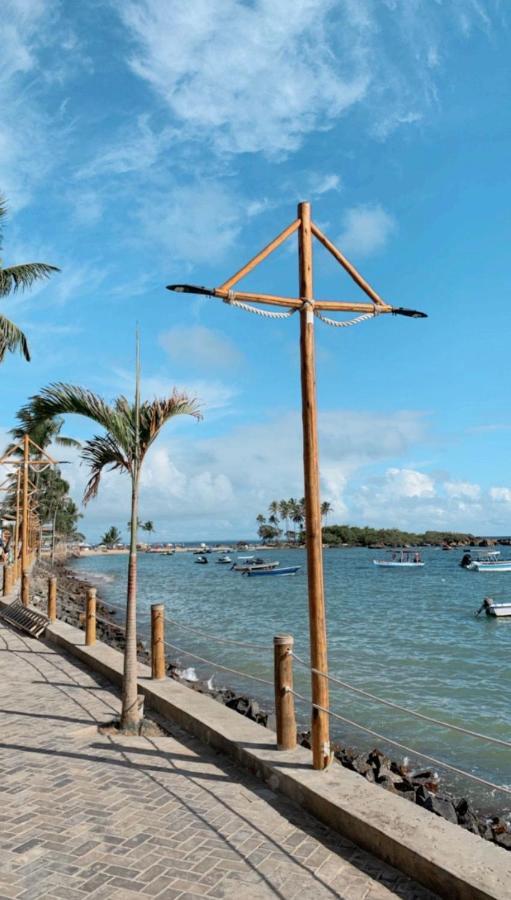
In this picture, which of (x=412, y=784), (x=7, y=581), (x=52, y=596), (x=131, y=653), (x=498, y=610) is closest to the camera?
(x=131, y=653)

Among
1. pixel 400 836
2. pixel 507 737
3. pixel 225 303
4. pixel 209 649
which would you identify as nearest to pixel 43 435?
pixel 209 649

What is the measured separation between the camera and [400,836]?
4.01 metres

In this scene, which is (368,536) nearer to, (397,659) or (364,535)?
(364,535)

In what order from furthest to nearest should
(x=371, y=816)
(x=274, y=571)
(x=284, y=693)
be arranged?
(x=274, y=571) → (x=284, y=693) → (x=371, y=816)

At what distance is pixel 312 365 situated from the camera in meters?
5.74

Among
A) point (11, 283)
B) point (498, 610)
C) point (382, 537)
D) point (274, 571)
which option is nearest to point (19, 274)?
point (11, 283)

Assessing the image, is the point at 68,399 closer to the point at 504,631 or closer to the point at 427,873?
the point at 427,873

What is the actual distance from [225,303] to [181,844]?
409 cm

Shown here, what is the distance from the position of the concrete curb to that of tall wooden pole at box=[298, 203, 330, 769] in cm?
31

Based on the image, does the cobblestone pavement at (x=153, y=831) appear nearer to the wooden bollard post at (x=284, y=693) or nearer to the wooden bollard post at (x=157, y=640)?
the wooden bollard post at (x=284, y=693)

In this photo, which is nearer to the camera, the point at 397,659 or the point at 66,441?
the point at 397,659

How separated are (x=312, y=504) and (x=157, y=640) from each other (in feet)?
12.7

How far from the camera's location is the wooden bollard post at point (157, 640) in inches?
327

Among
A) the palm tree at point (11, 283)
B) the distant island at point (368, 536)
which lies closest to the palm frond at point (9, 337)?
the palm tree at point (11, 283)
